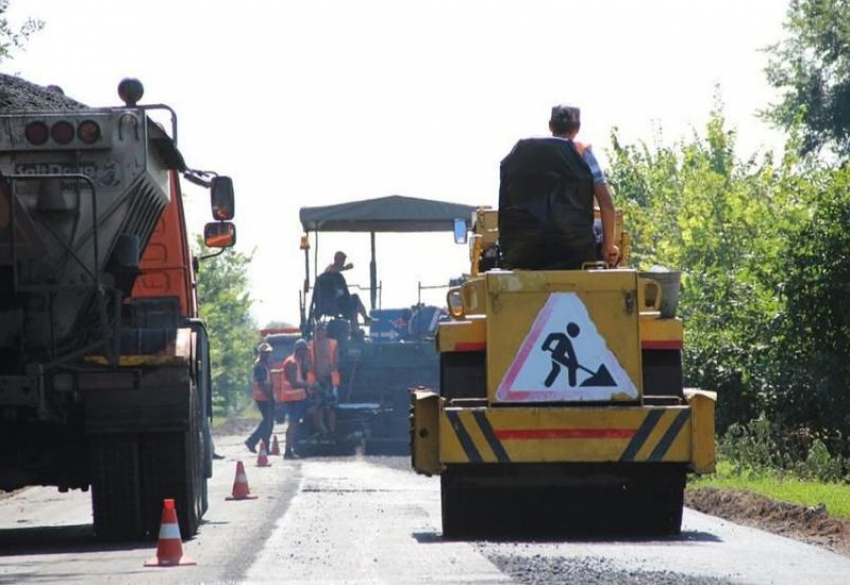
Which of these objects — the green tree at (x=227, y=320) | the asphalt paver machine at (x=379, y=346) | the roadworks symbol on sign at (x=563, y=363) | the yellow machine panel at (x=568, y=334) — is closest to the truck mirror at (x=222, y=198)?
the yellow machine panel at (x=568, y=334)

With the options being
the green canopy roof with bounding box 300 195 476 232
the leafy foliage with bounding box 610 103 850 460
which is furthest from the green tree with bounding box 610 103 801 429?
the green canopy roof with bounding box 300 195 476 232

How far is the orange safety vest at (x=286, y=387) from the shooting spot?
105 ft

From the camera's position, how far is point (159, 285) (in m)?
16.7

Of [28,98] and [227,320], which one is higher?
[28,98]

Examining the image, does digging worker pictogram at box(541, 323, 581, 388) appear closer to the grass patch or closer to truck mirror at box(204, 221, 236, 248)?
the grass patch

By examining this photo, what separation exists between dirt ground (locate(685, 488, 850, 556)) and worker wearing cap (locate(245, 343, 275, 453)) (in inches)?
633

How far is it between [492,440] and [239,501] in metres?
7.07

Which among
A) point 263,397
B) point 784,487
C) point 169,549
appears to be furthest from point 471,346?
point 263,397

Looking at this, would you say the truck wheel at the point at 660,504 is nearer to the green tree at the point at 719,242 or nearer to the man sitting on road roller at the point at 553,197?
the man sitting on road roller at the point at 553,197

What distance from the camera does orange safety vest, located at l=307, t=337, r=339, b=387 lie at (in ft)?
101

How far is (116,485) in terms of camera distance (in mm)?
13984

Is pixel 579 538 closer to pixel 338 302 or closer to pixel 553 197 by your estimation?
pixel 553 197

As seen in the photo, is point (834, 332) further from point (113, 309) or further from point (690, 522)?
point (113, 309)

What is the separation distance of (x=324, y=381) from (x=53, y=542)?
15963mm
